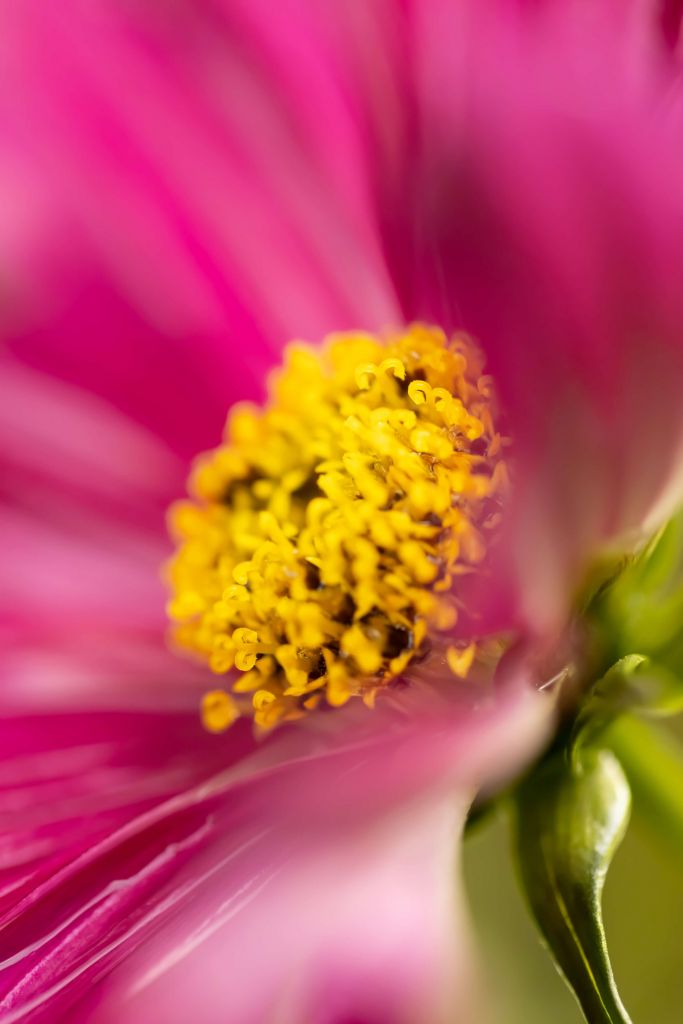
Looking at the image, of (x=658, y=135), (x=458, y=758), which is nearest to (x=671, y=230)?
(x=658, y=135)

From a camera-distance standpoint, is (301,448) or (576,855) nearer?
(576,855)

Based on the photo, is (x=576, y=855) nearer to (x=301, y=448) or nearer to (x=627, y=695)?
(x=627, y=695)

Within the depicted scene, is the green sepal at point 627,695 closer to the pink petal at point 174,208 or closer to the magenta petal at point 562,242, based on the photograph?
the magenta petal at point 562,242

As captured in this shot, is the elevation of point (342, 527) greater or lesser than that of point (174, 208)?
lesser

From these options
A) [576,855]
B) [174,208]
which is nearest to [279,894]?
[576,855]

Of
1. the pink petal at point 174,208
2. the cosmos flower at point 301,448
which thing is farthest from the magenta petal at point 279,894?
the pink petal at point 174,208

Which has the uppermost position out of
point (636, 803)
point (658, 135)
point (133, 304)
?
point (133, 304)

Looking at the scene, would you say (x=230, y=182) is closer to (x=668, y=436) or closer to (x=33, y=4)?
(x=33, y=4)

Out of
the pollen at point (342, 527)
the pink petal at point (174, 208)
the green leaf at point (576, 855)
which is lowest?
the green leaf at point (576, 855)
